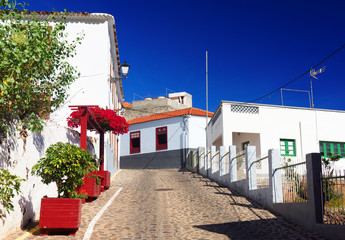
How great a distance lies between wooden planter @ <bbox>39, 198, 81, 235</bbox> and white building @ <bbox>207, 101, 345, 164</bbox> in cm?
1569

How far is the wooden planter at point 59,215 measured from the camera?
752 centimetres

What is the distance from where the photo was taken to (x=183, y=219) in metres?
9.56

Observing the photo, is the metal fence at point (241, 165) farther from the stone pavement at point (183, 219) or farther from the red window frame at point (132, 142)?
the red window frame at point (132, 142)

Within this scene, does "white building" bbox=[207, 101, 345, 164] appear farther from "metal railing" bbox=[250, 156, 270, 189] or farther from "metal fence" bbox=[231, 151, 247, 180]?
"metal railing" bbox=[250, 156, 270, 189]

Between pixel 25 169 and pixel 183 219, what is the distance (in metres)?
4.13

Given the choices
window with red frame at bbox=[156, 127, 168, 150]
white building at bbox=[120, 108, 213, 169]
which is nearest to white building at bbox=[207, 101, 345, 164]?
white building at bbox=[120, 108, 213, 169]

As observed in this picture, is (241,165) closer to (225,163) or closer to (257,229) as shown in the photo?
(225,163)

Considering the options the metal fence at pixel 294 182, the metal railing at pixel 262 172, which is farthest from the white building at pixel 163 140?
the metal fence at pixel 294 182

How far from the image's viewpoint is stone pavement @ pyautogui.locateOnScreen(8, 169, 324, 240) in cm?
791

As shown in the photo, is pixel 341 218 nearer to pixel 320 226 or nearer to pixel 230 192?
pixel 320 226

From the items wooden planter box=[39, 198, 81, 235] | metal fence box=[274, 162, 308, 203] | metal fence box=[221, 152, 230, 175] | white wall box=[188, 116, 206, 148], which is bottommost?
wooden planter box=[39, 198, 81, 235]

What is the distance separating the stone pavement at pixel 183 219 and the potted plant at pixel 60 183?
0.27 metres

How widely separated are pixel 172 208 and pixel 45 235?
4.45 metres

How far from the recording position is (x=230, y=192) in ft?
49.5
